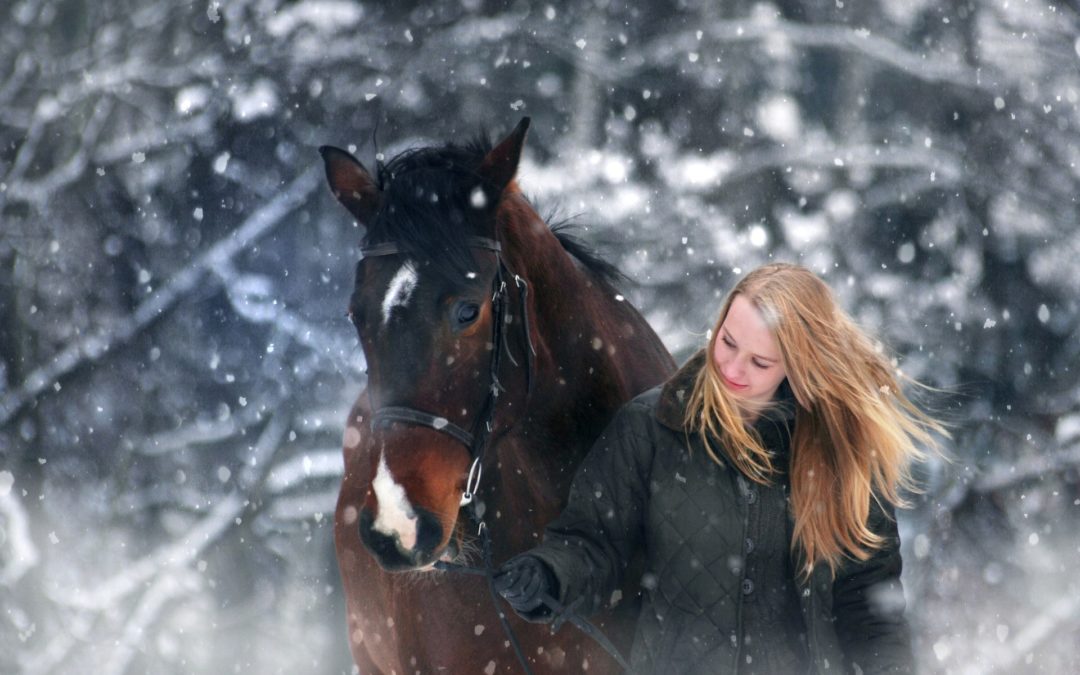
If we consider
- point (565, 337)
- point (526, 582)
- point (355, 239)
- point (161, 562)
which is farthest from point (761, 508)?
point (161, 562)

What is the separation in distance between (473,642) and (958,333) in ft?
8.74

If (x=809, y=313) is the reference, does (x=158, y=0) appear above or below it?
below

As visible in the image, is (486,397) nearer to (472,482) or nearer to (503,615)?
(472,482)

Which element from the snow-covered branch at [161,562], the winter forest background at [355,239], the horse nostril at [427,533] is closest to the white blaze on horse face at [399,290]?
the horse nostril at [427,533]

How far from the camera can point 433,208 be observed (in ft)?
6.09

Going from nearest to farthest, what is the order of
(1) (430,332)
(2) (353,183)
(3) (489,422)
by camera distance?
(1) (430,332) → (3) (489,422) → (2) (353,183)

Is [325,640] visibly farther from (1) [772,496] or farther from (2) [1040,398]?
(2) [1040,398]

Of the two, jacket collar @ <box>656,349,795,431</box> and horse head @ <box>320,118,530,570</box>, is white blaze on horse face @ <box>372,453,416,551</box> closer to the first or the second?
horse head @ <box>320,118,530,570</box>

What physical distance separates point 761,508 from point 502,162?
89 cm

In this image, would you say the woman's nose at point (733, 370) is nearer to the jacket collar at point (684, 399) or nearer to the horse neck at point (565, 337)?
the jacket collar at point (684, 399)

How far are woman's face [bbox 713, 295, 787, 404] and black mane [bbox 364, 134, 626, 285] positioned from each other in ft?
1.74

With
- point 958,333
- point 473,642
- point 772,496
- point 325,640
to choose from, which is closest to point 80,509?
point 325,640

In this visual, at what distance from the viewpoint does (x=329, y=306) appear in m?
4.09

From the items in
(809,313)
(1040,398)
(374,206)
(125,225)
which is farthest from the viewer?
(125,225)
